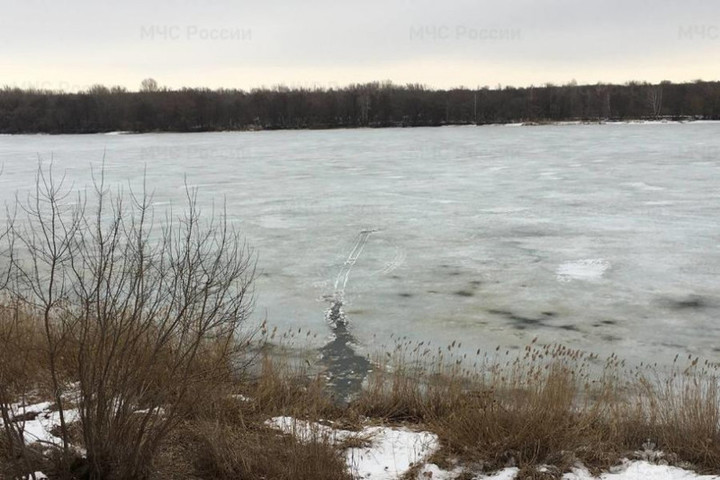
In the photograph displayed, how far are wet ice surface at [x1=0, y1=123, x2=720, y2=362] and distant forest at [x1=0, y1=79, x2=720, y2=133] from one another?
4737cm

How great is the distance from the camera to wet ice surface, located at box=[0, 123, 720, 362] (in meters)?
6.39

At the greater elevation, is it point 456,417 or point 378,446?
point 456,417

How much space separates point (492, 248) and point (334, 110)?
63.0 meters

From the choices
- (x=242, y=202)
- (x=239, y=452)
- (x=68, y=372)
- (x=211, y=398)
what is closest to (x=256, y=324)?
(x=68, y=372)

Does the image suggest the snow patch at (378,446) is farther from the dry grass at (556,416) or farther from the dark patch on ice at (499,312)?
the dark patch on ice at (499,312)

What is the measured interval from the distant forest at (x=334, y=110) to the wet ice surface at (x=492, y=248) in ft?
155

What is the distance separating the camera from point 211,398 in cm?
412

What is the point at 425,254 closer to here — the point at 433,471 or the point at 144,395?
the point at 433,471

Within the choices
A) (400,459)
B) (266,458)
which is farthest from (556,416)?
(266,458)

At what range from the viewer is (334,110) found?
70.8 m

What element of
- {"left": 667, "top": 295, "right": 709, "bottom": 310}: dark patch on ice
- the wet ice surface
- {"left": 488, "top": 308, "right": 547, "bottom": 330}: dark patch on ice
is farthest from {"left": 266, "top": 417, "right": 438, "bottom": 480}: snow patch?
{"left": 667, "top": 295, "right": 709, "bottom": 310}: dark patch on ice

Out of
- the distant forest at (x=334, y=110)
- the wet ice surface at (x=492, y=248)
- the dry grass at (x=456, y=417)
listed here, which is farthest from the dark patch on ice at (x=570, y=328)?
the distant forest at (x=334, y=110)

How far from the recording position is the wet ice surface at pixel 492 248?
6.39m

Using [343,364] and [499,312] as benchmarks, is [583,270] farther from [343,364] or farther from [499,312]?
[343,364]
